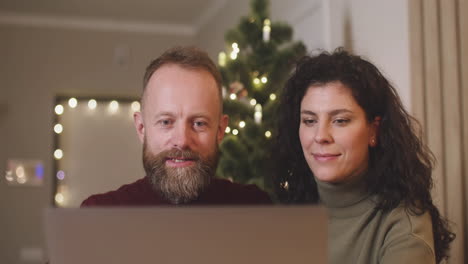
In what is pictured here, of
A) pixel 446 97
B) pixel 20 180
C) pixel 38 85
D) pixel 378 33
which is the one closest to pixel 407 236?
pixel 446 97

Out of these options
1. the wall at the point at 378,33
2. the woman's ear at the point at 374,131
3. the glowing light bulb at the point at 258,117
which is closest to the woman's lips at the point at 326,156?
the woman's ear at the point at 374,131

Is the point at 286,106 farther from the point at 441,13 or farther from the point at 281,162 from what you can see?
the point at 441,13

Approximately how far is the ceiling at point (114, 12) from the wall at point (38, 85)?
0.12m

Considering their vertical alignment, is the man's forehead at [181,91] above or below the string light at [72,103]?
below

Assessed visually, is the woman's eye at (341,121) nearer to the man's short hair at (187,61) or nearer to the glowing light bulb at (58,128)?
the man's short hair at (187,61)

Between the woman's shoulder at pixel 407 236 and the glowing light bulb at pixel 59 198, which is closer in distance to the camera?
the woman's shoulder at pixel 407 236

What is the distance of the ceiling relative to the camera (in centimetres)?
487

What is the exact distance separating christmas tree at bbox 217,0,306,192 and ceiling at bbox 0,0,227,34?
209 centimetres

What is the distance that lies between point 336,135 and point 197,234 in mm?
669

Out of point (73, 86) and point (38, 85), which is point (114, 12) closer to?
point (73, 86)

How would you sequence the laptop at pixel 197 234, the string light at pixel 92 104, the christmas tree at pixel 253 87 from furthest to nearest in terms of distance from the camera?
the string light at pixel 92 104, the christmas tree at pixel 253 87, the laptop at pixel 197 234

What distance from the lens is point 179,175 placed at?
3.94 feet

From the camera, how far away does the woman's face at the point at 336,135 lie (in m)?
1.25

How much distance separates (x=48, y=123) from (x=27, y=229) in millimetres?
1017
